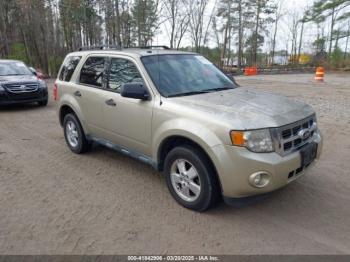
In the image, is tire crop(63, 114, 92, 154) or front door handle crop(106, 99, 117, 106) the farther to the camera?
tire crop(63, 114, 92, 154)

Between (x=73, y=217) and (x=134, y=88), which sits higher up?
(x=134, y=88)

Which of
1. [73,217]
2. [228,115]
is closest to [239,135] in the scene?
[228,115]

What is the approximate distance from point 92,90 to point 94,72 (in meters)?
0.31

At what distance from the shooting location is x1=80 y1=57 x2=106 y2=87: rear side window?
185 inches

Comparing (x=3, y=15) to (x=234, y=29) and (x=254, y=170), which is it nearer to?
(x=234, y=29)

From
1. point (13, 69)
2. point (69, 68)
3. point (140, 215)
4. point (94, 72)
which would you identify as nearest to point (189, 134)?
point (140, 215)

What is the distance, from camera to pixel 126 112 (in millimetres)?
4141

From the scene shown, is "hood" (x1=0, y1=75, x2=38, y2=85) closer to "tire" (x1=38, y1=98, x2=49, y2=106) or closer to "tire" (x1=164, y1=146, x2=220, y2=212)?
"tire" (x1=38, y1=98, x2=49, y2=106)

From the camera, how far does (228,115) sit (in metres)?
3.20

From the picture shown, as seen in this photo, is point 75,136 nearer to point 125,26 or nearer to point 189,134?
point 189,134

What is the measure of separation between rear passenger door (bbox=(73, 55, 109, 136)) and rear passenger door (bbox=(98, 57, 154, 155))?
0.16 m

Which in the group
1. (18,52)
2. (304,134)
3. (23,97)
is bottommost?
(23,97)

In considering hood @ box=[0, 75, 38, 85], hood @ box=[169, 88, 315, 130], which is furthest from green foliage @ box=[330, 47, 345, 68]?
hood @ box=[169, 88, 315, 130]

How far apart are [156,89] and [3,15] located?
106ft
